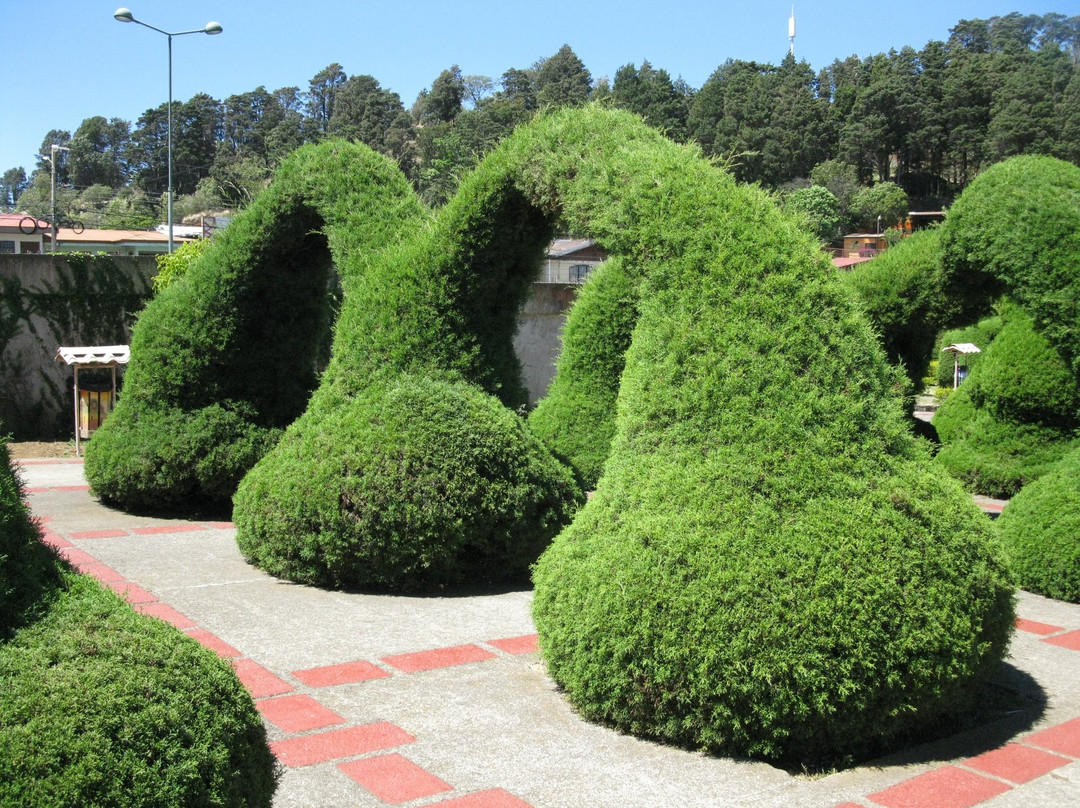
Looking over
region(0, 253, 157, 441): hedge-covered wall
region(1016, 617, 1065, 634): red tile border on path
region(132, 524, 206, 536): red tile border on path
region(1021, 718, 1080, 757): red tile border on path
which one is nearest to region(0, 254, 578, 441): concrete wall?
region(0, 253, 157, 441): hedge-covered wall

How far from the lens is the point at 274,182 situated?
26.8 ft

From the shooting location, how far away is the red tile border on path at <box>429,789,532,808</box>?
3.47 metres

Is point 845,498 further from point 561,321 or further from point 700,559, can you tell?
→ point 561,321

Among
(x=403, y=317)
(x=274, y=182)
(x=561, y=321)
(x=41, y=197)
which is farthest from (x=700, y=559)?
(x=41, y=197)

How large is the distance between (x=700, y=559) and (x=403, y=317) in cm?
351

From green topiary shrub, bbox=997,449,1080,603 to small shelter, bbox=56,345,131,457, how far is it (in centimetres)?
1059

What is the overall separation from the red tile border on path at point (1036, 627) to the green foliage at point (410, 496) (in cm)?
307

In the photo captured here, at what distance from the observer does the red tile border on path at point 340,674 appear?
186 inches

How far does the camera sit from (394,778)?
12.1 feet

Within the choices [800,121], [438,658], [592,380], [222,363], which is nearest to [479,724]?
[438,658]

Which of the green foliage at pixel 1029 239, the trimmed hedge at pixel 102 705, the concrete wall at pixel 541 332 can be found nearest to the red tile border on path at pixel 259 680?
the trimmed hedge at pixel 102 705

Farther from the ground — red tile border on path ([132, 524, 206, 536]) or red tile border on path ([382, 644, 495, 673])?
red tile border on path ([382, 644, 495, 673])

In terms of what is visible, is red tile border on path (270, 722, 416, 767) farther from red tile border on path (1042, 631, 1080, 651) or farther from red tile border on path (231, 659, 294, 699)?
red tile border on path (1042, 631, 1080, 651)

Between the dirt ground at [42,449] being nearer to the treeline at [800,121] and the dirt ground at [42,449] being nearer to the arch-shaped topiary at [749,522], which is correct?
the arch-shaped topiary at [749,522]
